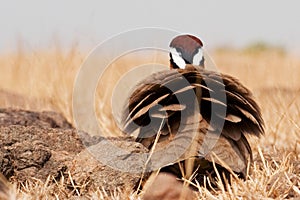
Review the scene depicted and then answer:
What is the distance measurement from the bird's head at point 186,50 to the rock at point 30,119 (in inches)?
35.9

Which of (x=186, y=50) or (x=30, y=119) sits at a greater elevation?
(x=186, y=50)

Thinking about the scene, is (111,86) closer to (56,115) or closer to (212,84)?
(56,115)

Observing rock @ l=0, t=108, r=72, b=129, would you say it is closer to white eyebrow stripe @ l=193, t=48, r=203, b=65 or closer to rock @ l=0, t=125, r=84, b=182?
rock @ l=0, t=125, r=84, b=182

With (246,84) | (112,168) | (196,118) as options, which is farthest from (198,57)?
(246,84)

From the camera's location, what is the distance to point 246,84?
5297mm

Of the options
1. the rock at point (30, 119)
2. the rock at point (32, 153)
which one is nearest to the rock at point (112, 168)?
the rock at point (32, 153)

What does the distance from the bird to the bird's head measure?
16.0 inches

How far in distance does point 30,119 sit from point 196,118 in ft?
4.50

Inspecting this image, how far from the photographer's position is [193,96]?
2730mm

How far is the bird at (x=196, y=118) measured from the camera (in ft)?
8.76

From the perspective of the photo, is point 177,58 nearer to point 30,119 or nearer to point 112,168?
point 112,168

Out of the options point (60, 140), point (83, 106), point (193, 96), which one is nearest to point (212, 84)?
point (193, 96)

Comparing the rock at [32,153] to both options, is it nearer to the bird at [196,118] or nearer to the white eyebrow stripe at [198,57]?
the bird at [196,118]

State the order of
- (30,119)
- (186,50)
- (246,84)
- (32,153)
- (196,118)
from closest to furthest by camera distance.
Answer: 1. (196,118)
2. (32,153)
3. (186,50)
4. (30,119)
5. (246,84)
